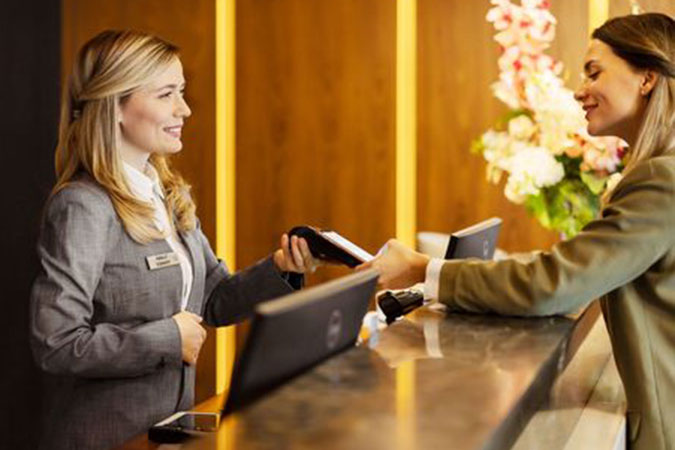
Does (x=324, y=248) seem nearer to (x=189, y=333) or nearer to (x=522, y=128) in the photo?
(x=189, y=333)

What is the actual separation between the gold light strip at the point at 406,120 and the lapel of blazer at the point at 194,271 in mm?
2963

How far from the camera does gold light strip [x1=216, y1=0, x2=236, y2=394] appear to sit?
5727 millimetres

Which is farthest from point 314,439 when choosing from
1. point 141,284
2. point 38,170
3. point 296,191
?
point 296,191

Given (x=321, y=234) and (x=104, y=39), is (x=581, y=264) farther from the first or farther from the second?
(x=104, y=39)

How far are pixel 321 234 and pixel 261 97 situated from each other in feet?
10.9

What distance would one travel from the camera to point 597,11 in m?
5.17

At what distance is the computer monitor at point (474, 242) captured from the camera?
7.28ft

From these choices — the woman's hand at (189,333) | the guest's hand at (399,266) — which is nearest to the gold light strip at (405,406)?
Result: the guest's hand at (399,266)

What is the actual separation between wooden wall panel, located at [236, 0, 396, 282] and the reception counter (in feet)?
12.1

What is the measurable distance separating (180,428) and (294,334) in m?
0.65

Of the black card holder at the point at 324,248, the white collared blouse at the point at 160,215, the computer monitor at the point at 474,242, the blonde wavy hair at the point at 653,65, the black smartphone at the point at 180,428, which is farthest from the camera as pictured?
the white collared blouse at the point at 160,215

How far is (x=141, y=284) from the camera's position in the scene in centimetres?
240

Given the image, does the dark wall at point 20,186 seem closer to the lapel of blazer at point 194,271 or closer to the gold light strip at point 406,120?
the gold light strip at point 406,120

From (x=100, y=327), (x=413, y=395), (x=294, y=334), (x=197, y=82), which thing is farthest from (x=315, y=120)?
(x=294, y=334)
